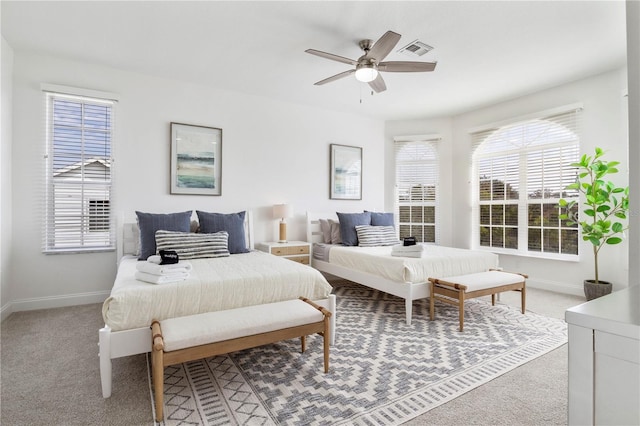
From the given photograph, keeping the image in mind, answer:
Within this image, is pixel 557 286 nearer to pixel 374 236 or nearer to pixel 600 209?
pixel 600 209

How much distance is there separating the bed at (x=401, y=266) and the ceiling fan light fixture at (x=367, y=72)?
1.84m

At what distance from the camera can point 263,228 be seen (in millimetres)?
4793

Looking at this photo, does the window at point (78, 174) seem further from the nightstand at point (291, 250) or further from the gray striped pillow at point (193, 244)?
the nightstand at point (291, 250)

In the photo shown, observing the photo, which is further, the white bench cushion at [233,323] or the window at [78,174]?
the window at [78,174]

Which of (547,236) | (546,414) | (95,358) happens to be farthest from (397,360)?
(547,236)

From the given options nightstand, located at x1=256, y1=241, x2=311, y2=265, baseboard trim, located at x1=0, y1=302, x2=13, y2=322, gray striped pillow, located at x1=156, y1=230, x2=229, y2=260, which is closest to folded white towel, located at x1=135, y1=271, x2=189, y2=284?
gray striped pillow, located at x1=156, y1=230, x2=229, y2=260

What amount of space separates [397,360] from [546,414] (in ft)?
3.01

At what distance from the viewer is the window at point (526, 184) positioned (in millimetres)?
4371

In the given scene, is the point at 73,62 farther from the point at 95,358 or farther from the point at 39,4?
the point at 95,358

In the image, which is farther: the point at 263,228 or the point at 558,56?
the point at 263,228

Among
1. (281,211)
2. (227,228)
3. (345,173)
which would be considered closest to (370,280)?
(281,211)

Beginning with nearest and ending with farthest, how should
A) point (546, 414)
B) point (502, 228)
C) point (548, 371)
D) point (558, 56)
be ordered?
1. point (546, 414)
2. point (548, 371)
3. point (558, 56)
4. point (502, 228)

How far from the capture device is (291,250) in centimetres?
446

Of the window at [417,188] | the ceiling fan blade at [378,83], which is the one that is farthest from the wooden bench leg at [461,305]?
the window at [417,188]
